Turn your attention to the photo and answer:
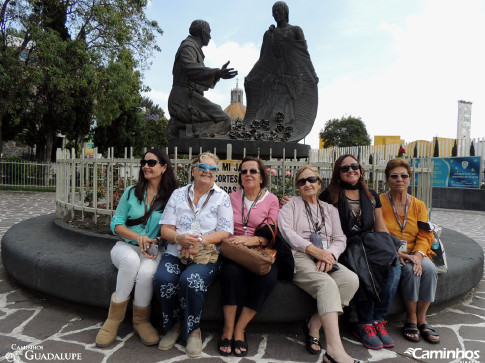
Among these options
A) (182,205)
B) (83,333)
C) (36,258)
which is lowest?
(83,333)

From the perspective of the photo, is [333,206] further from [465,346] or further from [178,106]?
[178,106]

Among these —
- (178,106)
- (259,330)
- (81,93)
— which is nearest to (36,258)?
(259,330)

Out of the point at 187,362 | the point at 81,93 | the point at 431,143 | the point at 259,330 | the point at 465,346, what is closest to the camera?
the point at 187,362

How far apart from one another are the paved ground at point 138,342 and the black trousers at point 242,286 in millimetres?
360

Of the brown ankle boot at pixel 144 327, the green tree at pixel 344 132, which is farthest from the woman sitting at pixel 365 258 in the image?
the green tree at pixel 344 132

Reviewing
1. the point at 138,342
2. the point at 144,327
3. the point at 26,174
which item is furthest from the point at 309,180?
the point at 26,174

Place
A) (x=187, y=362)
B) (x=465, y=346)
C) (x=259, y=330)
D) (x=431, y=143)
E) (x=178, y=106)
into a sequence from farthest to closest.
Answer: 1. (x=431, y=143)
2. (x=178, y=106)
3. (x=259, y=330)
4. (x=465, y=346)
5. (x=187, y=362)

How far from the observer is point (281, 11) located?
22.3ft

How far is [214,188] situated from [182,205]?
1.01 feet

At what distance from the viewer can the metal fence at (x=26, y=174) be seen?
56.6ft

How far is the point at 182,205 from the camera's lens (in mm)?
2844

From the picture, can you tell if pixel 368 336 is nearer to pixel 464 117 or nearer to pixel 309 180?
pixel 309 180

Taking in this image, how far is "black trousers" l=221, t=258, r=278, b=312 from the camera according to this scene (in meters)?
2.59

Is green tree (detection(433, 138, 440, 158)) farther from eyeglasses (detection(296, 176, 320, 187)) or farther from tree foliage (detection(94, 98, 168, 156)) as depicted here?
tree foliage (detection(94, 98, 168, 156))
